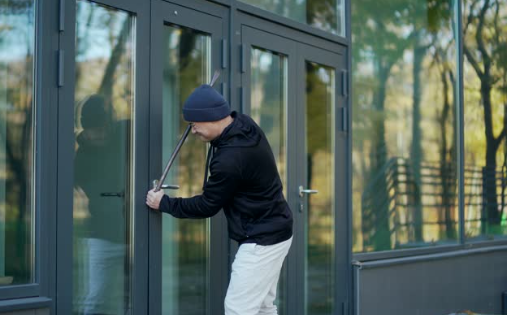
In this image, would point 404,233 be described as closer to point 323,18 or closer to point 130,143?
point 323,18

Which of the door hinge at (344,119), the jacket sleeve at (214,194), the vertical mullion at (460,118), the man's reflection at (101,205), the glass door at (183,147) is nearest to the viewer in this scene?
the jacket sleeve at (214,194)

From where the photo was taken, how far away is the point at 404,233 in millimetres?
7355

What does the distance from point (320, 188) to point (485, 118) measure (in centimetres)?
324

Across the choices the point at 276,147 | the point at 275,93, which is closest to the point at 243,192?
the point at 276,147

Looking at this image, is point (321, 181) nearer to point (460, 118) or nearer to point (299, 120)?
point (299, 120)

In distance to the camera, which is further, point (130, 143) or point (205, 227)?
point (205, 227)

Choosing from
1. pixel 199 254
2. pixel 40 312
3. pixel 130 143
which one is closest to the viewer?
pixel 40 312

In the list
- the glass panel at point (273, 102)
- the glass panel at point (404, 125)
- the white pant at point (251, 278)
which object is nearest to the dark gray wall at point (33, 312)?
the white pant at point (251, 278)

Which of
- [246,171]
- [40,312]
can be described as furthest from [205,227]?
[40,312]

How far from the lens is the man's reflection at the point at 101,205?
4.43 m

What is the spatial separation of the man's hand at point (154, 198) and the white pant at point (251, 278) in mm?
588

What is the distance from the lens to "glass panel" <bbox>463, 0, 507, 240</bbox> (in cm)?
845

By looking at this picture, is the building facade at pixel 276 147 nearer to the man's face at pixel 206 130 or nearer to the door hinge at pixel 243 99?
the door hinge at pixel 243 99

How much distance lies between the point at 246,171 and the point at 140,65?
1.01 meters
